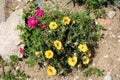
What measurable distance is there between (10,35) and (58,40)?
75 centimetres

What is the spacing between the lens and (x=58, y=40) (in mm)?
5133

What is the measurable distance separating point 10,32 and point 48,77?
2.73ft

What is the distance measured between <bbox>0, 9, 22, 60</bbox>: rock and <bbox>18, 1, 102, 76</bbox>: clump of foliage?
0.33 ft

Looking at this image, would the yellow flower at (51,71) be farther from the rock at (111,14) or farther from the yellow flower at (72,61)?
the rock at (111,14)

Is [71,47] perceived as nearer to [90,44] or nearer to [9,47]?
[90,44]

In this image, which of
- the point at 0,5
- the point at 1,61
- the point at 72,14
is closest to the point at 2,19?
the point at 0,5

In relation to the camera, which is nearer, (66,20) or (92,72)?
(66,20)

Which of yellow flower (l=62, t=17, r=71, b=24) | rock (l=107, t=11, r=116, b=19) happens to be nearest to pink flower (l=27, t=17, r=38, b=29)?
yellow flower (l=62, t=17, r=71, b=24)

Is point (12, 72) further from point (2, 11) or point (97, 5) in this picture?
point (97, 5)

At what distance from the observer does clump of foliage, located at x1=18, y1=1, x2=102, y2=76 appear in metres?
5.14

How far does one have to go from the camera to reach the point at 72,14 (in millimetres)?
5559

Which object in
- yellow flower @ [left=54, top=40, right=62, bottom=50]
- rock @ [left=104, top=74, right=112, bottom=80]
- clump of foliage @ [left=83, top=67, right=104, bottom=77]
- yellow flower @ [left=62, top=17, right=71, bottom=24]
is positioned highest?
yellow flower @ [left=62, top=17, right=71, bottom=24]

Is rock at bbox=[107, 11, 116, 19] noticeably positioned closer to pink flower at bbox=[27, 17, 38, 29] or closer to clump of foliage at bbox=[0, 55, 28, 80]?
pink flower at bbox=[27, 17, 38, 29]

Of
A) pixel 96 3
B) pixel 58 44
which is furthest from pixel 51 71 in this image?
pixel 96 3
